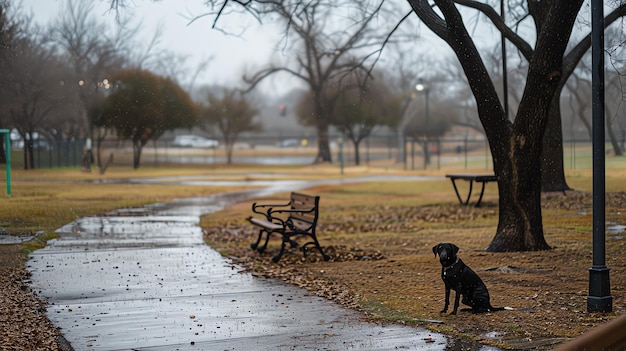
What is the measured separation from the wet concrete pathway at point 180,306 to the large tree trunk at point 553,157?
42.2ft

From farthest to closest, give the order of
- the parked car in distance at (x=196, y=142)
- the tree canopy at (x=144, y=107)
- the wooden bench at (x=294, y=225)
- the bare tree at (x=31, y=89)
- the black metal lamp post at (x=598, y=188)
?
the parked car in distance at (x=196, y=142)
the tree canopy at (x=144, y=107)
the bare tree at (x=31, y=89)
the wooden bench at (x=294, y=225)
the black metal lamp post at (x=598, y=188)

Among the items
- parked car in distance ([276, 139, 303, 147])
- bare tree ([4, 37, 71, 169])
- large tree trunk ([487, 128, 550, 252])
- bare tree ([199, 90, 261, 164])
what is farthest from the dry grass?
parked car in distance ([276, 139, 303, 147])

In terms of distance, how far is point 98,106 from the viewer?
1025 inches

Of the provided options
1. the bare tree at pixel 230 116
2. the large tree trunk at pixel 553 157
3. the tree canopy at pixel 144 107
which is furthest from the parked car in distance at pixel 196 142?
the large tree trunk at pixel 553 157

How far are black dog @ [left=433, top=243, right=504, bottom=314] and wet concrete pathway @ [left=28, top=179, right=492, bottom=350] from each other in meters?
0.75

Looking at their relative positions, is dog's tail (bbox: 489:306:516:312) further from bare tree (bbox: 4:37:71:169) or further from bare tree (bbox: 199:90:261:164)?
bare tree (bbox: 199:90:261:164)

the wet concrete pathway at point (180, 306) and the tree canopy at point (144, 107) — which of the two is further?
the tree canopy at point (144, 107)

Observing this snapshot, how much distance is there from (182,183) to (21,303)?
26.3 metres

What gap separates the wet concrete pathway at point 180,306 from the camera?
7.61m

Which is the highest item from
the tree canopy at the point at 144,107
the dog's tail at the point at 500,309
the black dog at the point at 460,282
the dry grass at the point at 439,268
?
the tree canopy at the point at 144,107

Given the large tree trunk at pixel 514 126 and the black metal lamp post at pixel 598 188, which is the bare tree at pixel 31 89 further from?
the black metal lamp post at pixel 598 188

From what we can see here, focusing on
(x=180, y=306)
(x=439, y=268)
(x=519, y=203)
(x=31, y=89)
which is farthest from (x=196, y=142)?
(x=180, y=306)

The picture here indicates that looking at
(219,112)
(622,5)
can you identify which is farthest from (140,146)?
(622,5)

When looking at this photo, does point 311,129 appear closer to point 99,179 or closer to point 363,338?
point 99,179
